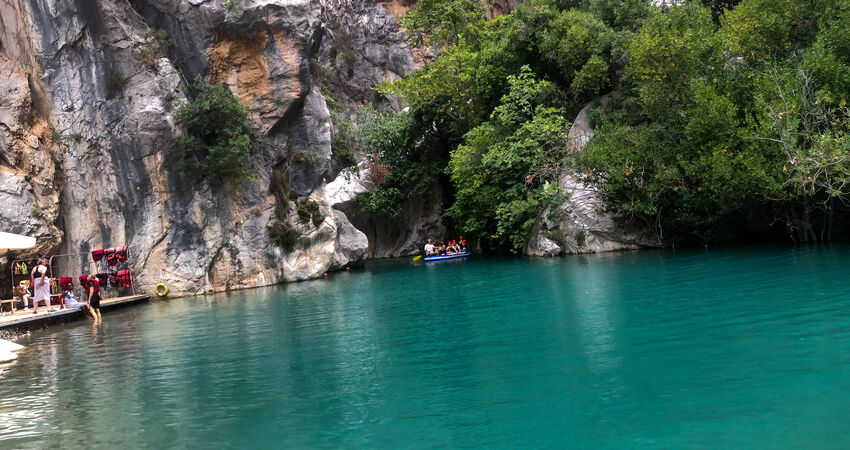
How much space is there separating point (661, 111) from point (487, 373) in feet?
62.2

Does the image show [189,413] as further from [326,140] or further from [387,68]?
[387,68]

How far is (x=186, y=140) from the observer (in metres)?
26.6

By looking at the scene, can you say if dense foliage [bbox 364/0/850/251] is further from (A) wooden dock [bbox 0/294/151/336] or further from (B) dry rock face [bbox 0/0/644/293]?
(A) wooden dock [bbox 0/294/151/336]

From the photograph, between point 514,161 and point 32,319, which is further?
point 514,161

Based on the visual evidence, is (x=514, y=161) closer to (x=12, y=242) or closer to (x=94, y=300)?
(x=94, y=300)

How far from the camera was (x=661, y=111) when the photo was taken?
2444 centimetres

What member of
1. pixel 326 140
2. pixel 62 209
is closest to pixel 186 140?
pixel 62 209

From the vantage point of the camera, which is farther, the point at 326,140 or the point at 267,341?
the point at 326,140

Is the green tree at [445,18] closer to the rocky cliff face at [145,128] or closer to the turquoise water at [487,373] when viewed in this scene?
the rocky cliff face at [145,128]

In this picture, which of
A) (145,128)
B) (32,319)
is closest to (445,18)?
(145,128)

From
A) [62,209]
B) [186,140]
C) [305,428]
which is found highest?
[186,140]

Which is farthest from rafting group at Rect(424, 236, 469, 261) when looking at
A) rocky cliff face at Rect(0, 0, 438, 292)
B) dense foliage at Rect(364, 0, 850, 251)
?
rocky cliff face at Rect(0, 0, 438, 292)

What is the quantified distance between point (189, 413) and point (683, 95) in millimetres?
20804

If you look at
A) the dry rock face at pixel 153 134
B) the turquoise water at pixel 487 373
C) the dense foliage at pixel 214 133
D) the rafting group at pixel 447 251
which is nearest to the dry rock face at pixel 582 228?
the dry rock face at pixel 153 134
